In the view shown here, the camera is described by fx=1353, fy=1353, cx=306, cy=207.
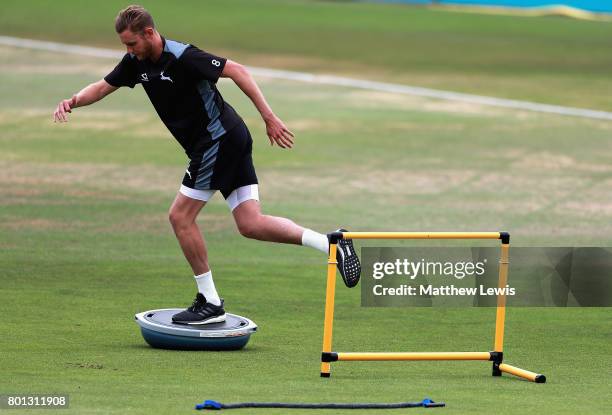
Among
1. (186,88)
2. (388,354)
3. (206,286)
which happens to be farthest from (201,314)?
(388,354)

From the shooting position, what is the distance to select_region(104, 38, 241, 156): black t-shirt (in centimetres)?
1027

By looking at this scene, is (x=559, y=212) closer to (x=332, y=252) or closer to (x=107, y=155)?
(x=107, y=155)

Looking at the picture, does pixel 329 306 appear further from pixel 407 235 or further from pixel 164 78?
pixel 164 78

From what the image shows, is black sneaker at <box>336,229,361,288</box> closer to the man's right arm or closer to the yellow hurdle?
the yellow hurdle

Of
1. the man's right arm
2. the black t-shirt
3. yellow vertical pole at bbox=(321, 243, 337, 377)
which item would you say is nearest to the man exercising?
the black t-shirt

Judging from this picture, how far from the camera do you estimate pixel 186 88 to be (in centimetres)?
1038

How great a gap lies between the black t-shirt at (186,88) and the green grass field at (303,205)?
176 centimetres

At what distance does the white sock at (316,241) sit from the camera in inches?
406

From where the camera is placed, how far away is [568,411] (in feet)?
27.1

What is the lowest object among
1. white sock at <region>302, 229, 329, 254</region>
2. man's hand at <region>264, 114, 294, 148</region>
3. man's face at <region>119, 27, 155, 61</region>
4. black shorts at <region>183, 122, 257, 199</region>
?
white sock at <region>302, 229, 329, 254</region>

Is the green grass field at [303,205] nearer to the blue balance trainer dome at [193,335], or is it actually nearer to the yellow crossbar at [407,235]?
the blue balance trainer dome at [193,335]

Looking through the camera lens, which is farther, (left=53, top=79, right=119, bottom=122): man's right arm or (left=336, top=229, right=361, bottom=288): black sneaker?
(left=53, top=79, right=119, bottom=122): man's right arm

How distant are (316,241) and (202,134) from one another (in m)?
1.23

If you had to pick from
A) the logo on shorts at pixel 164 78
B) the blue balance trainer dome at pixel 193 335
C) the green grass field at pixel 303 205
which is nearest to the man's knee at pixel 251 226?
the blue balance trainer dome at pixel 193 335
